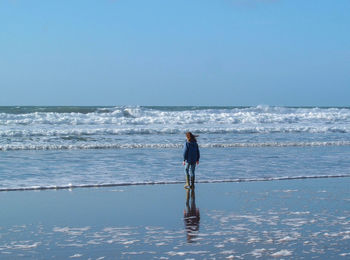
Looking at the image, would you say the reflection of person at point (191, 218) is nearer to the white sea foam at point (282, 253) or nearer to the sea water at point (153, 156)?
the white sea foam at point (282, 253)

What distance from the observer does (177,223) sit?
8.84 metres

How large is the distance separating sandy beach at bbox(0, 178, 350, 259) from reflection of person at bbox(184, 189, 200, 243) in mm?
10

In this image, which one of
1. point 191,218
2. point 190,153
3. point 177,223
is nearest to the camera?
point 177,223

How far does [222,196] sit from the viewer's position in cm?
1160

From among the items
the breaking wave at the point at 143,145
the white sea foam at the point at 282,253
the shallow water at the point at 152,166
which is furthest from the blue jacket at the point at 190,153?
the breaking wave at the point at 143,145

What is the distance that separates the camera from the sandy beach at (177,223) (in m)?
7.13

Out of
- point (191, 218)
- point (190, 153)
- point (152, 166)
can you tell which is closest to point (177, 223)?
point (191, 218)

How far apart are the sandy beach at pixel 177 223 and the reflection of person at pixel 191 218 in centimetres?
1

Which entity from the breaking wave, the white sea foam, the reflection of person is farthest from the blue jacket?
the breaking wave

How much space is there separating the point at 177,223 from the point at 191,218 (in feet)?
1.53

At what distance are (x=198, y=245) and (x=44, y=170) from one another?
959 cm

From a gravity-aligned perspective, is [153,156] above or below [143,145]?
below

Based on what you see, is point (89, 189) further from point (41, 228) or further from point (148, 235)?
point (148, 235)

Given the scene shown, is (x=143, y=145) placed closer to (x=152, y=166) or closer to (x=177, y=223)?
(x=152, y=166)
